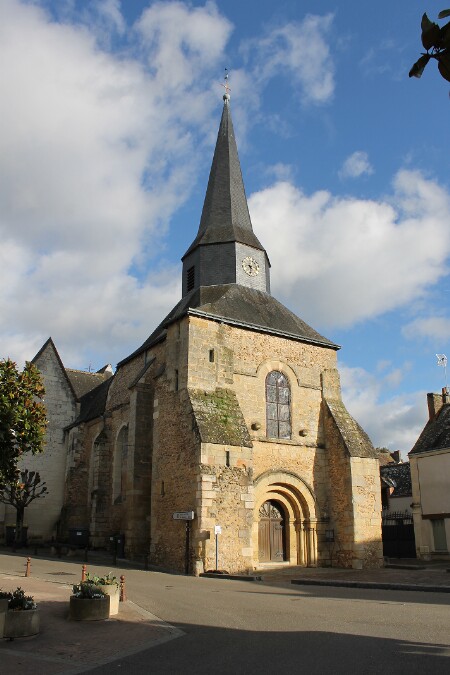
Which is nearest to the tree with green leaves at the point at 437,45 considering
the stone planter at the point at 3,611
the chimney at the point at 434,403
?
the stone planter at the point at 3,611

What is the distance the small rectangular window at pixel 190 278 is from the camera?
2503 centimetres

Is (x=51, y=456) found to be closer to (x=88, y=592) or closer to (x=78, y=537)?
(x=78, y=537)

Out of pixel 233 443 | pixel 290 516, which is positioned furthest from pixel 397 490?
pixel 233 443

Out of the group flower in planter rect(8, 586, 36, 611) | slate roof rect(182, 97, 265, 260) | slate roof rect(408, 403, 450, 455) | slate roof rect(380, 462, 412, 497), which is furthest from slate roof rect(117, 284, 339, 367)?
slate roof rect(380, 462, 412, 497)

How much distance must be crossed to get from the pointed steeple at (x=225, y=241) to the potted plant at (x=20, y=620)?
16.9 m

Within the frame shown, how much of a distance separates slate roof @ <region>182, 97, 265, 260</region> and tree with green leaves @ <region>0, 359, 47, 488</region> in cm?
1518

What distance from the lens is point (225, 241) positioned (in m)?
24.2

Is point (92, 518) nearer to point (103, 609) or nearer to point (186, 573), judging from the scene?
point (186, 573)

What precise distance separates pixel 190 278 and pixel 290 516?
10833 mm

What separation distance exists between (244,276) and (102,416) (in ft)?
29.0

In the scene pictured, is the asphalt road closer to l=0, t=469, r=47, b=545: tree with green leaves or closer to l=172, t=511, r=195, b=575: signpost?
l=172, t=511, r=195, b=575: signpost

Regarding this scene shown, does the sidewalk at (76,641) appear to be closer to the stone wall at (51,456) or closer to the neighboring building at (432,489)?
the stone wall at (51,456)

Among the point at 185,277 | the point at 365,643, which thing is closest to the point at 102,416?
the point at 185,277

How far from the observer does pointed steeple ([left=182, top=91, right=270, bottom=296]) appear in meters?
24.2
